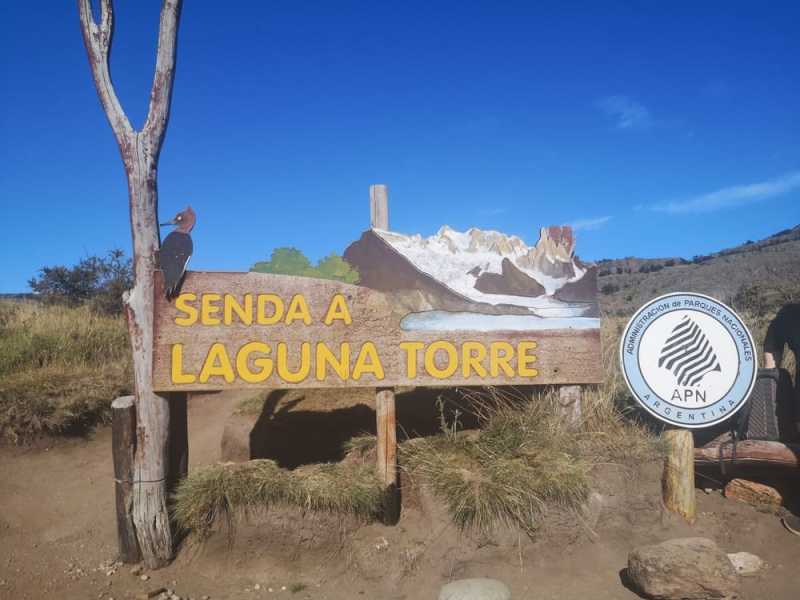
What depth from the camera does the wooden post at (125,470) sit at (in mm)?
5258

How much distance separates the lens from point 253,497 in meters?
5.25

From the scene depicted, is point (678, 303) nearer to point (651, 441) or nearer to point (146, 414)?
point (651, 441)

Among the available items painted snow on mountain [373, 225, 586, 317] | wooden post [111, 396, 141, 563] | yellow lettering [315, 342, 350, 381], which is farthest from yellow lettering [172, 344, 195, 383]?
painted snow on mountain [373, 225, 586, 317]

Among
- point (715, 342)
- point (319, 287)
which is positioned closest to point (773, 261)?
point (715, 342)

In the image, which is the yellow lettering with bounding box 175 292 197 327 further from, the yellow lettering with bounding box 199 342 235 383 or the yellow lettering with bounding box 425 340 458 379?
the yellow lettering with bounding box 425 340 458 379

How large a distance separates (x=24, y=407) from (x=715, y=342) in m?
7.99

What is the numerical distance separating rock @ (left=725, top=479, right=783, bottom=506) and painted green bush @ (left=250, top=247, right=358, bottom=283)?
4.58 metres

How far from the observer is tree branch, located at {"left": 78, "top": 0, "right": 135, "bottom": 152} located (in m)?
5.26

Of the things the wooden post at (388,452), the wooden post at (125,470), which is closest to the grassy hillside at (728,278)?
the wooden post at (388,452)

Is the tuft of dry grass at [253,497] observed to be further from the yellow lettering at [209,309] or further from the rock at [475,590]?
the yellow lettering at [209,309]

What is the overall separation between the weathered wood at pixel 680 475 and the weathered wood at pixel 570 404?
0.84 meters

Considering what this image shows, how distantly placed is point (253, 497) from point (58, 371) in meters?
4.93

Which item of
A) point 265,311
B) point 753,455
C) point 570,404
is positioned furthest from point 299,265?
point 753,455

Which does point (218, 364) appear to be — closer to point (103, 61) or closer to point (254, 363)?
point (254, 363)
